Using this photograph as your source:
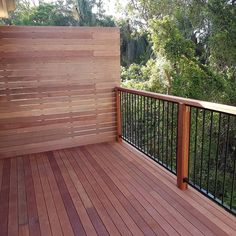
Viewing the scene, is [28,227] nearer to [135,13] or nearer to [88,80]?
[88,80]

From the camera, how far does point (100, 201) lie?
2441 mm

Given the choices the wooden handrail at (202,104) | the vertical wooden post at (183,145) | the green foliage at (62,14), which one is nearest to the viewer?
the wooden handrail at (202,104)


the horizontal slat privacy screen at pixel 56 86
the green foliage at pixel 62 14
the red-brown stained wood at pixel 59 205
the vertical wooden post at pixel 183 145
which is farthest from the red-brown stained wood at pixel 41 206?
the green foliage at pixel 62 14

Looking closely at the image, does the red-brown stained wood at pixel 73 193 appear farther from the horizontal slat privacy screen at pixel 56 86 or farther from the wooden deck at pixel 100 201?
the horizontal slat privacy screen at pixel 56 86

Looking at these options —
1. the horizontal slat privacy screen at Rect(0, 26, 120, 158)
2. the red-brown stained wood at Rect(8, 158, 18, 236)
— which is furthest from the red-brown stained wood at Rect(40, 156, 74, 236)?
the horizontal slat privacy screen at Rect(0, 26, 120, 158)

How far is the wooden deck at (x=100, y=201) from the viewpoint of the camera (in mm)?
2041

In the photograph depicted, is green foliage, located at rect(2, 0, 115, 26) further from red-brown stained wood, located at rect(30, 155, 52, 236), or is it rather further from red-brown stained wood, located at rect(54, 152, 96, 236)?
red-brown stained wood, located at rect(30, 155, 52, 236)

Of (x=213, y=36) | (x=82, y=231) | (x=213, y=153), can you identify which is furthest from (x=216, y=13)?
(x=82, y=231)

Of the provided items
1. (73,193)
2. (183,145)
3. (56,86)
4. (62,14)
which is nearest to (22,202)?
(73,193)

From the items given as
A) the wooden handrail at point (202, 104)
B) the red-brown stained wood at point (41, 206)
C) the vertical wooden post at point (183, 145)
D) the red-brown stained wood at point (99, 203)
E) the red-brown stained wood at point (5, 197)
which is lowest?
the red-brown stained wood at point (5, 197)

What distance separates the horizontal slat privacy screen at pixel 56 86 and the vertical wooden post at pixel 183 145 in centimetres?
186

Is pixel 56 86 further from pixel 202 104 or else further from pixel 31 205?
pixel 202 104

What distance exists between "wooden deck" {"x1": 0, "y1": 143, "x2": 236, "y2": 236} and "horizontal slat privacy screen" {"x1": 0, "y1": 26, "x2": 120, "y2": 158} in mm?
509

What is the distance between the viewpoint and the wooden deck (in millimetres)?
2041
